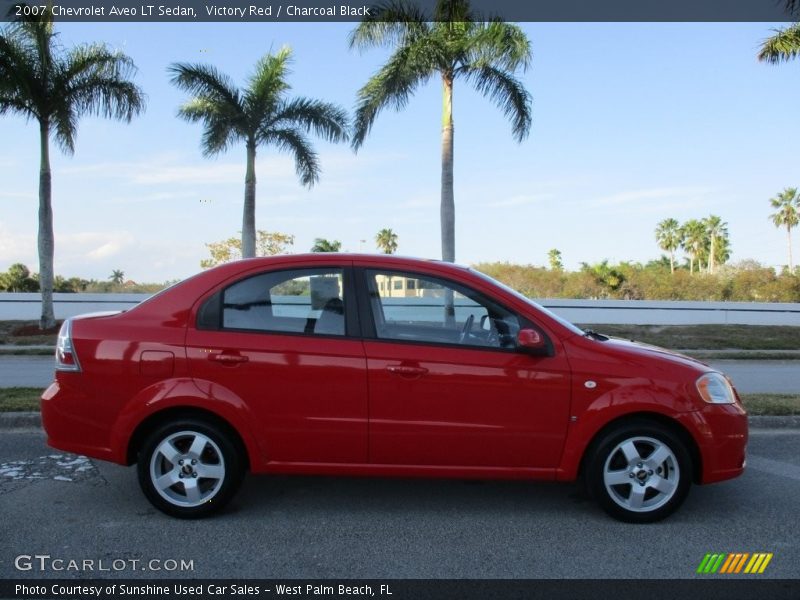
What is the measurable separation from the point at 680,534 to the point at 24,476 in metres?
4.72

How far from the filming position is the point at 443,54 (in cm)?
1767

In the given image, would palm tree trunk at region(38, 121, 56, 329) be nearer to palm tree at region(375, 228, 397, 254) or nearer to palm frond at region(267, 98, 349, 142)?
palm frond at region(267, 98, 349, 142)

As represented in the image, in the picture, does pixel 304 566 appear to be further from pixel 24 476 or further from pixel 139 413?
pixel 24 476

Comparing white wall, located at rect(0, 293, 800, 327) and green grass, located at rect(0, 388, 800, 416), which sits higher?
white wall, located at rect(0, 293, 800, 327)

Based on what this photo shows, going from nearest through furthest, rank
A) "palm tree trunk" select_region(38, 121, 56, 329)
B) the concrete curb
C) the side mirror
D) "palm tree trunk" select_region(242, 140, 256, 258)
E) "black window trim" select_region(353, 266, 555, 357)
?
the side mirror → "black window trim" select_region(353, 266, 555, 357) → the concrete curb → "palm tree trunk" select_region(38, 121, 56, 329) → "palm tree trunk" select_region(242, 140, 256, 258)

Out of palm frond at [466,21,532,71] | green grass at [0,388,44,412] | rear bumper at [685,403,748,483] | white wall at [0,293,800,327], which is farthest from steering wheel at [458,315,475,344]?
white wall at [0,293,800,327]

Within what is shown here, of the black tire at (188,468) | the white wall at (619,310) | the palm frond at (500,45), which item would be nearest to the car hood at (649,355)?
the black tire at (188,468)

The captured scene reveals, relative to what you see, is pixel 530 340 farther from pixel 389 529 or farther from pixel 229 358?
pixel 229 358

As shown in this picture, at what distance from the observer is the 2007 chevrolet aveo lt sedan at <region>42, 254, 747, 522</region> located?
4.34 metres

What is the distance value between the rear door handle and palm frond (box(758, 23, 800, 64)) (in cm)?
2080

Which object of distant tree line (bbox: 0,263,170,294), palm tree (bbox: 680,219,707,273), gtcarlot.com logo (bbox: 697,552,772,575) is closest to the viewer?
gtcarlot.com logo (bbox: 697,552,772,575)
